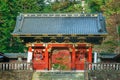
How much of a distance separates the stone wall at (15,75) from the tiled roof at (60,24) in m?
5.51

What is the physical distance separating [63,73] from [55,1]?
55548mm

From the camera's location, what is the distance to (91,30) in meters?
44.0

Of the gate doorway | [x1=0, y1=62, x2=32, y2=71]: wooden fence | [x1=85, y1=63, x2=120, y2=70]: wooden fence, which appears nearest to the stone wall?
[x1=0, y1=62, x2=32, y2=71]: wooden fence

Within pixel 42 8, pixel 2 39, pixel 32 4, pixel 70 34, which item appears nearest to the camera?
pixel 70 34

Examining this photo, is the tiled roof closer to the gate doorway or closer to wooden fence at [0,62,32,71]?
the gate doorway

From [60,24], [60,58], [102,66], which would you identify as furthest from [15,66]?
[60,24]

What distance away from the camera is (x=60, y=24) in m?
46.3

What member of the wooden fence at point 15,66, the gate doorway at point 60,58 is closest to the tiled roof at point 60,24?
the gate doorway at point 60,58

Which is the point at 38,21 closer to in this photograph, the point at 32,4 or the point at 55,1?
the point at 32,4

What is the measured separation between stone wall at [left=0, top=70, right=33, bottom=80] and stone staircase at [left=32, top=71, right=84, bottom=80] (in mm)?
622

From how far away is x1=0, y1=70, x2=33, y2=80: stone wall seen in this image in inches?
1522

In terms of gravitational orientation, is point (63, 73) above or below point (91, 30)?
below

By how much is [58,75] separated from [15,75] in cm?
387

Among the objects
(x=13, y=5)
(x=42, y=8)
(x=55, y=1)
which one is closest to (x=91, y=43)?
(x=13, y=5)
